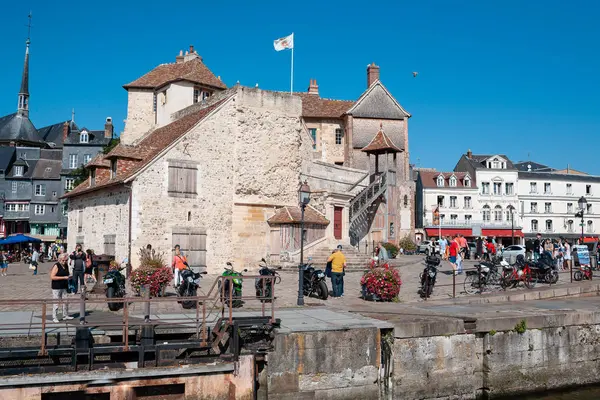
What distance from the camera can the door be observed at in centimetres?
3092

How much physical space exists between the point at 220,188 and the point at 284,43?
35.7 ft

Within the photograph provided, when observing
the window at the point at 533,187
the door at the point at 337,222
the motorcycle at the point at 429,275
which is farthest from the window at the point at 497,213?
the motorcycle at the point at 429,275

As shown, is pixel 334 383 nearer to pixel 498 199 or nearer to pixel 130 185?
pixel 130 185

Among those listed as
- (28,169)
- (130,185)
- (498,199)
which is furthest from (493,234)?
(28,169)

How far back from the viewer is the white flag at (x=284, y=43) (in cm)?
3291

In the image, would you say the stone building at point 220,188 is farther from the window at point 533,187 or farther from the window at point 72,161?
the window at point 533,187

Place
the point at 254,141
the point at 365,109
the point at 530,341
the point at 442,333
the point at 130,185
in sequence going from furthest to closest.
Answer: the point at 365,109 < the point at 254,141 < the point at 130,185 < the point at 530,341 < the point at 442,333

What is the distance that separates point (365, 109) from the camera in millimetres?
44906

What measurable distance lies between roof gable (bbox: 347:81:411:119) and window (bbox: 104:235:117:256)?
23.6 meters

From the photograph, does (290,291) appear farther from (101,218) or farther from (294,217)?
(101,218)

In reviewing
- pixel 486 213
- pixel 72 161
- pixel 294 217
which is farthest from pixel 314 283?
pixel 72 161

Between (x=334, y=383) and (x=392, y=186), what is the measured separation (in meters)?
27.1

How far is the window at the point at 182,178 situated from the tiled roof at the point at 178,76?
976cm

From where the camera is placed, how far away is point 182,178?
1032 inches
